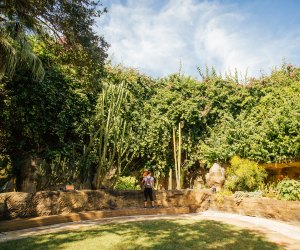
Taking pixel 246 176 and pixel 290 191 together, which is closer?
pixel 290 191

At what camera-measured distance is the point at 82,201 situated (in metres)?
8.72

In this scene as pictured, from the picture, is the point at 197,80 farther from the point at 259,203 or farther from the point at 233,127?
the point at 259,203

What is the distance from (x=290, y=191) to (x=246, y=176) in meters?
3.34

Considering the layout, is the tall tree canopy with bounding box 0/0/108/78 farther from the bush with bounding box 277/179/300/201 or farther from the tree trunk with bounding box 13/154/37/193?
the bush with bounding box 277/179/300/201

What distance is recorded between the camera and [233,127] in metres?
14.5

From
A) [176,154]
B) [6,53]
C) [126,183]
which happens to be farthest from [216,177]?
[6,53]

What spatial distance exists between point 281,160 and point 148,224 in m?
8.15

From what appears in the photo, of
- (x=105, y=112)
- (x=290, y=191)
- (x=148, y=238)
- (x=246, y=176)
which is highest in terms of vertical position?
(x=105, y=112)

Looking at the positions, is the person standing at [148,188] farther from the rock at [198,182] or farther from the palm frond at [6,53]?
the rock at [198,182]

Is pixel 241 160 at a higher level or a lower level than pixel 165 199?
higher

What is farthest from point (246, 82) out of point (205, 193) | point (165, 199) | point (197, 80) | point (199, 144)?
point (165, 199)

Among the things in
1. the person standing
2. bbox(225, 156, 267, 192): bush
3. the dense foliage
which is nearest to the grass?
the person standing

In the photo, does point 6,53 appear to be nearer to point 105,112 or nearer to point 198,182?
point 105,112

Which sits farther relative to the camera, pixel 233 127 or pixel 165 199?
pixel 233 127
